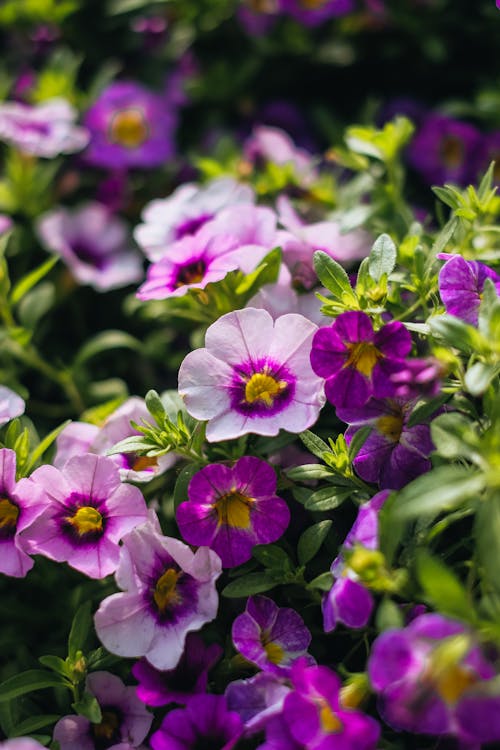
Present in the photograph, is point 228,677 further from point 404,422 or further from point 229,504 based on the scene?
point 404,422

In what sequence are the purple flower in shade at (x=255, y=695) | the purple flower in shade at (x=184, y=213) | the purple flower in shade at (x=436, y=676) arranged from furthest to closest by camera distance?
the purple flower in shade at (x=184, y=213) < the purple flower in shade at (x=255, y=695) < the purple flower in shade at (x=436, y=676)

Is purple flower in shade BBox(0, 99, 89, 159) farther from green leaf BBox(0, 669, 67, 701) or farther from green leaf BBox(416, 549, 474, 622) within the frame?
green leaf BBox(416, 549, 474, 622)

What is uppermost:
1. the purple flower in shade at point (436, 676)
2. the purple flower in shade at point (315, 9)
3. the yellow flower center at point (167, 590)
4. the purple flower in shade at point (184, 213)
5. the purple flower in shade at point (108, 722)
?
the purple flower in shade at point (315, 9)

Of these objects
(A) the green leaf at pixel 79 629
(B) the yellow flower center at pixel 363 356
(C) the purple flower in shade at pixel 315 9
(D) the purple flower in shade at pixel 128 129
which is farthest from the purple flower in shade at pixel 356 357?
(C) the purple flower in shade at pixel 315 9

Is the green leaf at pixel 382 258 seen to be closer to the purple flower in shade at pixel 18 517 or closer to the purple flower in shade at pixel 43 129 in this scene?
the purple flower in shade at pixel 18 517

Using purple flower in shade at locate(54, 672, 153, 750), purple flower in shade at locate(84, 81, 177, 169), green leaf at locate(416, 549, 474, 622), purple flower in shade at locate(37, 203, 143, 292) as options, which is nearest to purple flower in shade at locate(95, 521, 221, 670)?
purple flower in shade at locate(54, 672, 153, 750)

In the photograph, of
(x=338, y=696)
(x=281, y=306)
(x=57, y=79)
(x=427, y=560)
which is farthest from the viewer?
(x=57, y=79)

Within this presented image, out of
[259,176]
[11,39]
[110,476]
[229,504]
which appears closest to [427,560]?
[229,504]

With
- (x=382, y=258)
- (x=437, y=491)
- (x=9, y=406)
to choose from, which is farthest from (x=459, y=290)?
(x=9, y=406)
